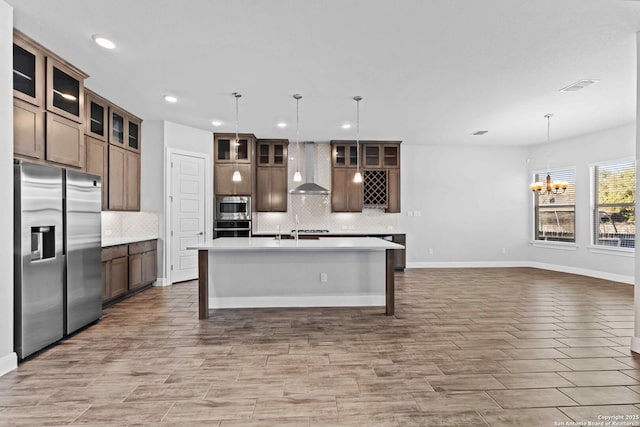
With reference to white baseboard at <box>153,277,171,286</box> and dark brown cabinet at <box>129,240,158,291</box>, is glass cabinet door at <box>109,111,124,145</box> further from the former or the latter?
white baseboard at <box>153,277,171,286</box>

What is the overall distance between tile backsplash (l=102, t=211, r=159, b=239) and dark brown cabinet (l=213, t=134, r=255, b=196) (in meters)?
1.34

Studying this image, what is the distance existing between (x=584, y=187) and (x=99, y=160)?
343 inches

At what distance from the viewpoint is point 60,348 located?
311 cm

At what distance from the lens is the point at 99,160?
185 inches

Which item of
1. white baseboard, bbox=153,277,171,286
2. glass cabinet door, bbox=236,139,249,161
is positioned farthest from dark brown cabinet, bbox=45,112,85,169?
glass cabinet door, bbox=236,139,249,161

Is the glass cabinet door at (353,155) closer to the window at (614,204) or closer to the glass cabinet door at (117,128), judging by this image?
the glass cabinet door at (117,128)

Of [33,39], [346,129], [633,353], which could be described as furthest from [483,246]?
[33,39]

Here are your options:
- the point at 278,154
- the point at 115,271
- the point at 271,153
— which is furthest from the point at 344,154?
the point at 115,271

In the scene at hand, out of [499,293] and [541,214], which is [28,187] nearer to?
[499,293]

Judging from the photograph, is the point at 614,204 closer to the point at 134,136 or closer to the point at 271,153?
the point at 271,153

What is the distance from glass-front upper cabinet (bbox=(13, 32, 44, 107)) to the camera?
2990mm

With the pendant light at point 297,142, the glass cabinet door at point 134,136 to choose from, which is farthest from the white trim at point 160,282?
the pendant light at point 297,142

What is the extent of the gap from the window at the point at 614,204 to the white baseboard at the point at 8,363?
878 cm

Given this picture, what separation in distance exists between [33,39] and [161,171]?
2.78 m
